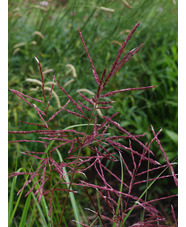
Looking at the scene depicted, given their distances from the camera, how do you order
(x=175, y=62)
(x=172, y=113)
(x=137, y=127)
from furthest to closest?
(x=175, y=62)
(x=172, y=113)
(x=137, y=127)

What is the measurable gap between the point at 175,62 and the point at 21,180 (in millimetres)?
A: 1556

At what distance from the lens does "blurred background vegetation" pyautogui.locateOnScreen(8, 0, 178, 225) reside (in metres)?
1.74

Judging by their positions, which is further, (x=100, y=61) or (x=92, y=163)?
(x=100, y=61)

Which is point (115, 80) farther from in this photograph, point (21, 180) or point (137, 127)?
point (21, 180)

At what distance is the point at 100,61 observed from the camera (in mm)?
2039

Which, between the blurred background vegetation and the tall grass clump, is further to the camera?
the blurred background vegetation

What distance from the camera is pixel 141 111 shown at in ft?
6.84

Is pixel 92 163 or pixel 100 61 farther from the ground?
pixel 92 163

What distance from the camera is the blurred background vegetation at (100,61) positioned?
1.74 metres

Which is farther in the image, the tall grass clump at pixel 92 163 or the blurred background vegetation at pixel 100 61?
the blurred background vegetation at pixel 100 61
